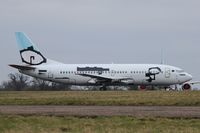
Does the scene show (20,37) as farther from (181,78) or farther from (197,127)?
(197,127)

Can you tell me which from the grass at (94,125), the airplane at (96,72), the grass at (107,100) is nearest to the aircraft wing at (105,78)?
the airplane at (96,72)

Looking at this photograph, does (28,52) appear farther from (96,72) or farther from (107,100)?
(107,100)

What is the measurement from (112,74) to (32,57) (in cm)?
1087

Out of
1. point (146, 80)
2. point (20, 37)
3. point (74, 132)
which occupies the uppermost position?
point (20, 37)

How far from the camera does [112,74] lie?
72.0 metres

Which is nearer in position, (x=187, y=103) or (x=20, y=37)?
(x=187, y=103)

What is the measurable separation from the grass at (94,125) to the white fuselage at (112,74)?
5097cm

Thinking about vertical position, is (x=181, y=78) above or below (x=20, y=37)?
below

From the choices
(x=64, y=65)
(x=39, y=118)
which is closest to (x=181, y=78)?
(x=64, y=65)

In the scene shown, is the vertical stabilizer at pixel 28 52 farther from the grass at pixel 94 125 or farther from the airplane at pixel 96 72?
the grass at pixel 94 125

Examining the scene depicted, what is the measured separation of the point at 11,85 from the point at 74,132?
8485 cm

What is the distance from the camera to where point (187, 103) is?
29891mm

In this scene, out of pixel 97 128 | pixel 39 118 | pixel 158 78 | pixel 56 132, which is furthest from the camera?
pixel 158 78

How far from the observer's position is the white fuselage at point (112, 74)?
70.8m
